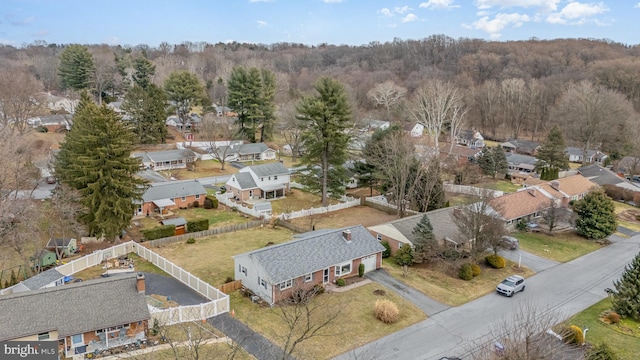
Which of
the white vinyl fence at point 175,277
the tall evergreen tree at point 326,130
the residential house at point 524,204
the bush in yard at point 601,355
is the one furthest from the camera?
the tall evergreen tree at point 326,130

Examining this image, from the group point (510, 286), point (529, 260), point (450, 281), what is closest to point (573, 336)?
point (510, 286)

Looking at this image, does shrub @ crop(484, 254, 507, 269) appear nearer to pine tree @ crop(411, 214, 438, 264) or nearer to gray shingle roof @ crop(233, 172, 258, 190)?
pine tree @ crop(411, 214, 438, 264)

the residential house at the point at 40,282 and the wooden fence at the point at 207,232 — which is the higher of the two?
the residential house at the point at 40,282

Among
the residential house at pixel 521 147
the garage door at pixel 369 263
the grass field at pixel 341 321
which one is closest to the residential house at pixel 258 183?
the garage door at pixel 369 263

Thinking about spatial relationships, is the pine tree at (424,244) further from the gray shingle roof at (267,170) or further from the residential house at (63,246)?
the residential house at (63,246)

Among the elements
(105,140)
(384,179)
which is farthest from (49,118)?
(384,179)

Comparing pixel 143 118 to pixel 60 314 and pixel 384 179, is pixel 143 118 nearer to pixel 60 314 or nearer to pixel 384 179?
pixel 384 179

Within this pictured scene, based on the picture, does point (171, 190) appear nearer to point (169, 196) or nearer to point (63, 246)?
point (169, 196)

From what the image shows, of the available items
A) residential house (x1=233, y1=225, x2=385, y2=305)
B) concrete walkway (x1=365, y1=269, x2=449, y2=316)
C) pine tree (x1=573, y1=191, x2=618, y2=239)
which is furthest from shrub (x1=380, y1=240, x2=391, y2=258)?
pine tree (x1=573, y1=191, x2=618, y2=239)
